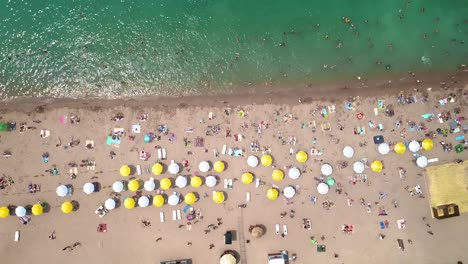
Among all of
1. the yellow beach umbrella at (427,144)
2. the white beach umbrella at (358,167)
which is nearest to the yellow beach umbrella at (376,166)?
the white beach umbrella at (358,167)

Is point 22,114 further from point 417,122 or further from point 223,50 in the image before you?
point 417,122

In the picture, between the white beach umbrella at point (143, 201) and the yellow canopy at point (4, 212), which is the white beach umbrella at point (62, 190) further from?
the white beach umbrella at point (143, 201)

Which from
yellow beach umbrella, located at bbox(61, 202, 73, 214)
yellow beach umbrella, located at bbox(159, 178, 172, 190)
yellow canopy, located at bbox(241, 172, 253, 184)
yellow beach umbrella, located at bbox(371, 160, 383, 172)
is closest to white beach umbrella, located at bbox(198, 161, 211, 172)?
yellow beach umbrella, located at bbox(159, 178, 172, 190)

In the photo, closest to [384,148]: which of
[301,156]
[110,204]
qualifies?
[301,156]

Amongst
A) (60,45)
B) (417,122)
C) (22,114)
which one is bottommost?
(417,122)

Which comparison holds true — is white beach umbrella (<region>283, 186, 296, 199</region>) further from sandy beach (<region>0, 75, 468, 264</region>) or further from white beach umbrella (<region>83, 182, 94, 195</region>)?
white beach umbrella (<region>83, 182, 94, 195</region>)

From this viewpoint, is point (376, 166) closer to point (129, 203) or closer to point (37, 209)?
point (129, 203)

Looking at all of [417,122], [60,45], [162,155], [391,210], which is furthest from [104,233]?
[417,122]
